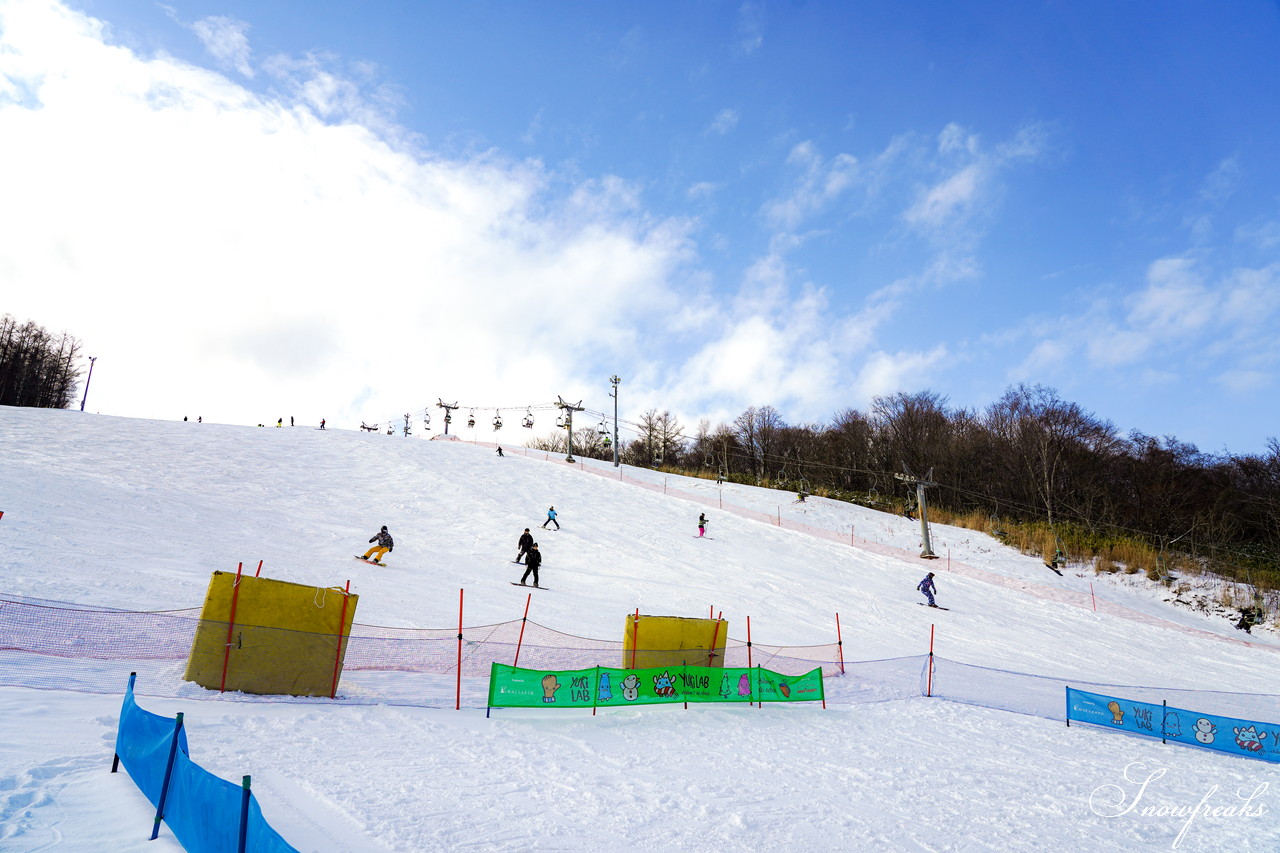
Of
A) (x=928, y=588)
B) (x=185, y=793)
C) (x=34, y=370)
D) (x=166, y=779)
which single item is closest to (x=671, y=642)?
(x=166, y=779)

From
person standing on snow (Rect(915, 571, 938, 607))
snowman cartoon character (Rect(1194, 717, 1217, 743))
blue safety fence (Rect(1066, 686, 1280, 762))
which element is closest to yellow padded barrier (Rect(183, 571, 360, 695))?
blue safety fence (Rect(1066, 686, 1280, 762))

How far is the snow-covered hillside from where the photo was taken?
20.3ft

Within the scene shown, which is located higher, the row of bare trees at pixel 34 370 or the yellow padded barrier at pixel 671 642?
the row of bare trees at pixel 34 370

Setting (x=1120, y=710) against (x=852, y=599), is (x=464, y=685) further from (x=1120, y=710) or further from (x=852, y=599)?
(x=852, y=599)

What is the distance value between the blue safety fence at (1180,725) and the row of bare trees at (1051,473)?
32.6 m

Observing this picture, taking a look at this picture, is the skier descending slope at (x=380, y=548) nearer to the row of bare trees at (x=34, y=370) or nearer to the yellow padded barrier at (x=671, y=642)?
the yellow padded barrier at (x=671, y=642)

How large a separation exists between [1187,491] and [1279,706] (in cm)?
4700

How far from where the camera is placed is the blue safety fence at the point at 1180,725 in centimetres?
1139

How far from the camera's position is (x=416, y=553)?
21.8 meters

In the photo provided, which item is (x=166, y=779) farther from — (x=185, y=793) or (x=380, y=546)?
(x=380, y=546)

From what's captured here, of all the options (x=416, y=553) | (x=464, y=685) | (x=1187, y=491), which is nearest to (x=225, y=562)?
(x=416, y=553)

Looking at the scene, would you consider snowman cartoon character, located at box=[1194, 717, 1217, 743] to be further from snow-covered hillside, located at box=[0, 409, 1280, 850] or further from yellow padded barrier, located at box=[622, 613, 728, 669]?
yellow padded barrier, located at box=[622, 613, 728, 669]

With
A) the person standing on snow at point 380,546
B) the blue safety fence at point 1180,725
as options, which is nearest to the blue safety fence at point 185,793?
the person standing on snow at point 380,546

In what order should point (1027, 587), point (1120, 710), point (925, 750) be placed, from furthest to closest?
point (1027, 587), point (1120, 710), point (925, 750)
